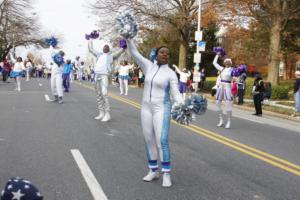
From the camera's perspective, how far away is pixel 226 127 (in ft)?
43.3

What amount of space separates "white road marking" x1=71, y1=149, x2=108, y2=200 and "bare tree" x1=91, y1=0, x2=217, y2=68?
27.5 meters

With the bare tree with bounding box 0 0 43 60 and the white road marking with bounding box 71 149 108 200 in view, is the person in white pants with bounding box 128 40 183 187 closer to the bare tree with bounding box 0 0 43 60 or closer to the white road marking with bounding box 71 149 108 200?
the white road marking with bounding box 71 149 108 200

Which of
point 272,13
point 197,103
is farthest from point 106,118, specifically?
point 272,13

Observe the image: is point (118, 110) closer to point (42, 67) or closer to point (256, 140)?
point (256, 140)

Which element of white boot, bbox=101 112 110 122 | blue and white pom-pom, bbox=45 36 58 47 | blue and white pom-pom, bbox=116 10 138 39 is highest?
blue and white pom-pom, bbox=45 36 58 47

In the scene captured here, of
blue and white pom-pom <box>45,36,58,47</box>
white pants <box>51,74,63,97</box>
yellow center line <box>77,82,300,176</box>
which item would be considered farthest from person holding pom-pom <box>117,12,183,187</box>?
white pants <box>51,74,63,97</box>

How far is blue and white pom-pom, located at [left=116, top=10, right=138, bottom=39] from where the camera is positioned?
669cm

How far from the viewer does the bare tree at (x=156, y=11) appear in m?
35.2

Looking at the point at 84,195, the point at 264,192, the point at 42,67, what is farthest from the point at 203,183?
the point at 42,67

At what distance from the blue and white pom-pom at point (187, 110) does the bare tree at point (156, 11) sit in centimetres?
2877

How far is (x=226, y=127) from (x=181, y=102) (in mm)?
6864

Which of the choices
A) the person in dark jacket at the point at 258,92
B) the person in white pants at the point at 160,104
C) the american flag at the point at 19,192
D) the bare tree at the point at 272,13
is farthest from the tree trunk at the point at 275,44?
the american flag at the point at 19,192

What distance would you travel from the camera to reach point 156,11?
35469 millimetres

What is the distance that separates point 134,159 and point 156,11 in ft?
92.7
